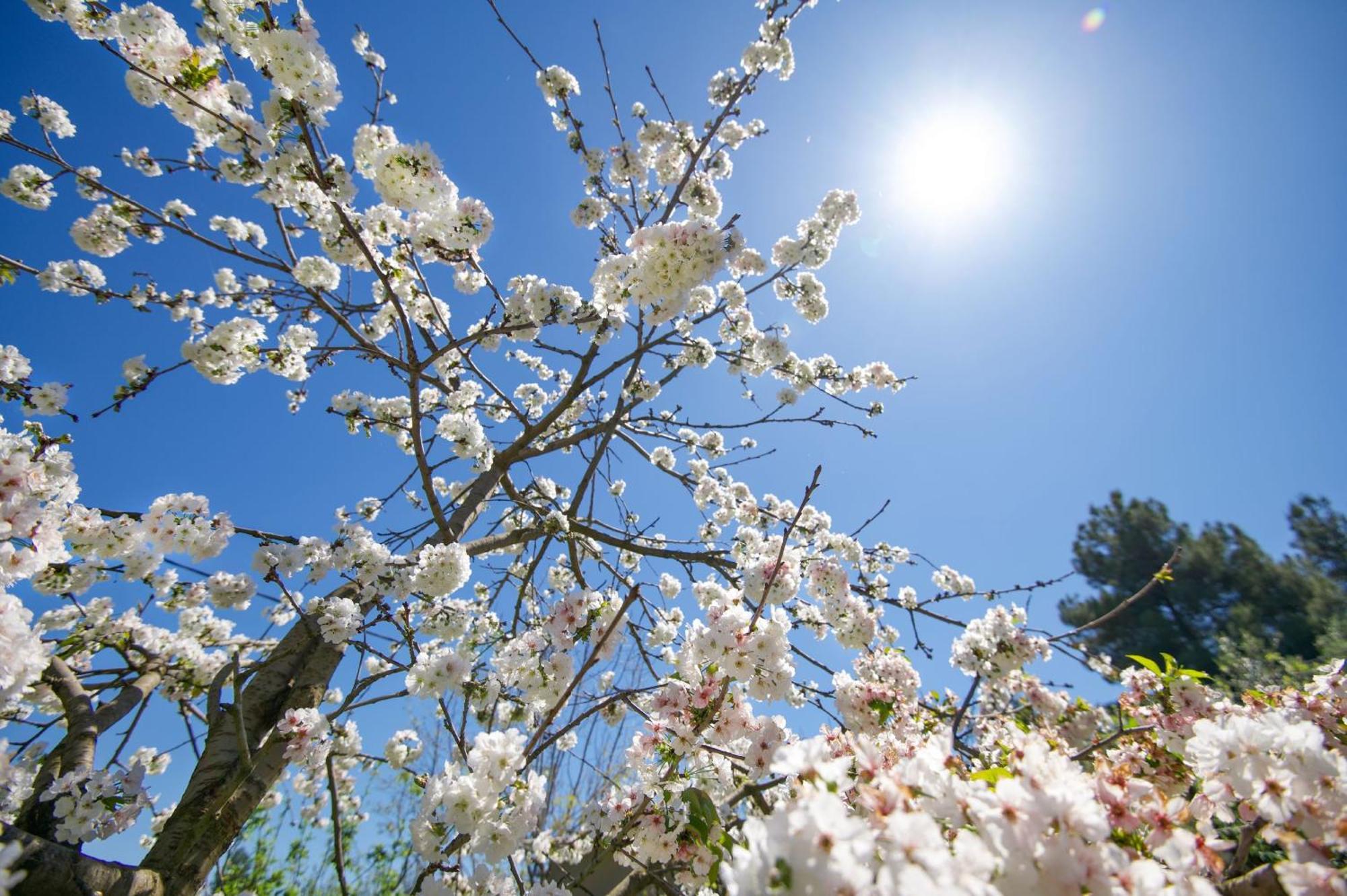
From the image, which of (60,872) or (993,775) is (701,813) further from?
(60,872)

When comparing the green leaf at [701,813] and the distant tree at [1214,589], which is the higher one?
the distant tree at [1214,589]

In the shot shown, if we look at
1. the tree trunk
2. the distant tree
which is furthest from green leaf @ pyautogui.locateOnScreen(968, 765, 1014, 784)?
the distant tree

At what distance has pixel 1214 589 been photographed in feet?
58.7

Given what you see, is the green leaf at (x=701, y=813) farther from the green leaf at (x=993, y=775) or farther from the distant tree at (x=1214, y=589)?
the distant tree at (x=1214, y=589)

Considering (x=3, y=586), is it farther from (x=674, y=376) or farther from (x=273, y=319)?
(x=674, y=376)

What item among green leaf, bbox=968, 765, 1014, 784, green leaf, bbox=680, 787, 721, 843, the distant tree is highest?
the distant tree

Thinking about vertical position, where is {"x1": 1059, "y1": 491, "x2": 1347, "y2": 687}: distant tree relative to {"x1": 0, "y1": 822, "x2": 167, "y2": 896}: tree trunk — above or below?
above

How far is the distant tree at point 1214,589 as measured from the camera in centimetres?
1545

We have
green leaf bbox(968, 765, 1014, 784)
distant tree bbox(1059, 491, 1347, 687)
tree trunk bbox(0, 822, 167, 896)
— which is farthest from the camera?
distant tree bbox(1059, 491, 1347, 687)

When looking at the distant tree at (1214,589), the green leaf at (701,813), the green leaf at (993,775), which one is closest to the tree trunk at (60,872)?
the green leaf at (701,813)

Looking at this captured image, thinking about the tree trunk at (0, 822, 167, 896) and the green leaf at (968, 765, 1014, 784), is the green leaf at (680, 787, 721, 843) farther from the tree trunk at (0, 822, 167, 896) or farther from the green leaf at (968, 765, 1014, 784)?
the tree trunk at (0, 822, 167, 896)

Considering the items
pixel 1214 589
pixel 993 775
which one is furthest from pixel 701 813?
pixel 1214 589

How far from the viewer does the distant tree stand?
15.5 meters

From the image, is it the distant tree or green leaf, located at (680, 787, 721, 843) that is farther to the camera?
the distant tree
